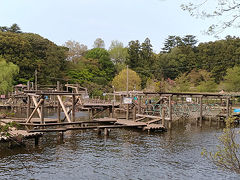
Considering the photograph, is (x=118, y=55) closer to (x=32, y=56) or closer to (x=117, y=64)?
(x=117, y=64)

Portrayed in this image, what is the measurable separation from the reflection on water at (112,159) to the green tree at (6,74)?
95.6ft

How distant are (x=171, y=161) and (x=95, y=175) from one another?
13.4ft

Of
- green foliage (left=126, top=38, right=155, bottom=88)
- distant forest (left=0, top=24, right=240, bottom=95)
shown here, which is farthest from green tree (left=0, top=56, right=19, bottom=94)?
green foliage (left=126, top=38, right=155, bottom=88)

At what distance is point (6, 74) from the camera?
148 feet

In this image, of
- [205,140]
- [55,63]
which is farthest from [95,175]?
[55,63]

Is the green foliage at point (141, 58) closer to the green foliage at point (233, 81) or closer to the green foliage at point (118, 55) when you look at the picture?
the green foliage at point (118, 55)

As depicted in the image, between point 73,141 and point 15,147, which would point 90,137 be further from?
point 15,147

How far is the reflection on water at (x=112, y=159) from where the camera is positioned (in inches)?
447

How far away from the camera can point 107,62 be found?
213ft

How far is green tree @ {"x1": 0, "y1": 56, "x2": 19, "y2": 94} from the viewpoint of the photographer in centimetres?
4456

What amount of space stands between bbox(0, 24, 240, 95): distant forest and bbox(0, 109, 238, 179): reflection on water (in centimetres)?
3178

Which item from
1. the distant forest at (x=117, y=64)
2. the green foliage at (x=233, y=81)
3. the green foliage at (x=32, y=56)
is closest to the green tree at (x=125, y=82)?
the distant forest at (x=117, y=64)

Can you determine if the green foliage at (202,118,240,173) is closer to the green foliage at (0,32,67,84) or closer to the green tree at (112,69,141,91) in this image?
the green tree at (112,69,141,91)

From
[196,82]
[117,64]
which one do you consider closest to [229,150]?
[196,82]
